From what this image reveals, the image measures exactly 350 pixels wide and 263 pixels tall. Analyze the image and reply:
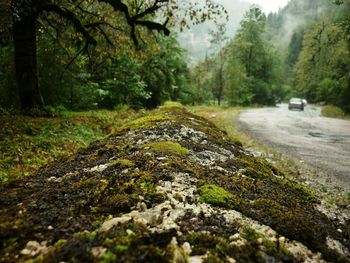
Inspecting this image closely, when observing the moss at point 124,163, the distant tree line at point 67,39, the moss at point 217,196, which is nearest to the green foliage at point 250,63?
the distant tree line at point 67,39

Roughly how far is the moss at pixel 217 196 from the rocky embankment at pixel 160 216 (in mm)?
13

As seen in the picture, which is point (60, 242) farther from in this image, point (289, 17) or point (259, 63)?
point (289, 17)

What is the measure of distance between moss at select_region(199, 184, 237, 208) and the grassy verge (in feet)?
11.7

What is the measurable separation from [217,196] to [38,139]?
5.87 metres

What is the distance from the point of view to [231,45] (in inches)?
1916

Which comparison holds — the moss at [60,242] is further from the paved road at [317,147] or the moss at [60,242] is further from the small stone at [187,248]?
the paved road at [317,147]

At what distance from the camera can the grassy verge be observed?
247 inches

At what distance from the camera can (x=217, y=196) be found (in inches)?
152

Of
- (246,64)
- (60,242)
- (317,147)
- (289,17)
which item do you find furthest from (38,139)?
(289,17)

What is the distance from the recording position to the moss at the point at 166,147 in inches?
221

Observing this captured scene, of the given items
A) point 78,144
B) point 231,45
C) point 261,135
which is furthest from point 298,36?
point 78,144

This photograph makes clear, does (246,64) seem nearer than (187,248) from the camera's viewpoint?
No

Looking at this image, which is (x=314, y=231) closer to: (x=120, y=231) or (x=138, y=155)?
(x=120, y=231)

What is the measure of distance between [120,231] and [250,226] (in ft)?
4.77
